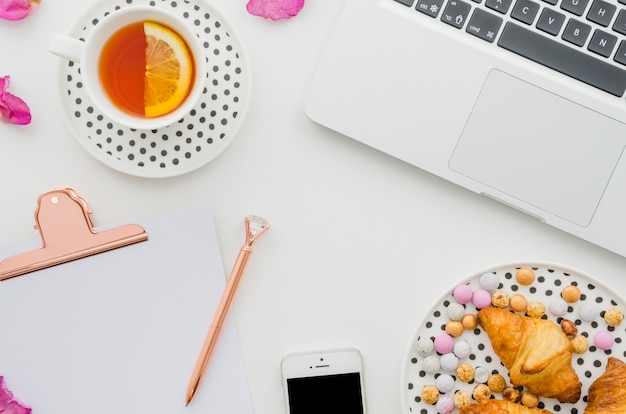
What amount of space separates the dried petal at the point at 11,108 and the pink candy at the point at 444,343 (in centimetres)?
50

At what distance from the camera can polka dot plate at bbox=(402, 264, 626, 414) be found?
0.70m

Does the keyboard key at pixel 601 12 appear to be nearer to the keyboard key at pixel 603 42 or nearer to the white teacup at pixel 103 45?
the keyboard key at pixel 603 42

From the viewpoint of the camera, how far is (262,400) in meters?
0.72

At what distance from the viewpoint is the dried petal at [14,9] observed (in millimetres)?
690

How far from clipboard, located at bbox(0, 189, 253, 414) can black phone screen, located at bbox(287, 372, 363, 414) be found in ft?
0.18

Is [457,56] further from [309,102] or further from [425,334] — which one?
[425,334]

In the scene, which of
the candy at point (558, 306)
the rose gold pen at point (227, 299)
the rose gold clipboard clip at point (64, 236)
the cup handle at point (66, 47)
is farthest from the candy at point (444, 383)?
the cup handle at point (66, 47)

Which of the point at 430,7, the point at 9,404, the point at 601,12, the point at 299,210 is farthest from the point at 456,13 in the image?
the point at 9,404

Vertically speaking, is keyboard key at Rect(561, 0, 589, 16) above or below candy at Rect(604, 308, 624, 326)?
above

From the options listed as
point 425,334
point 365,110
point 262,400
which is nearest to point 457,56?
point 365,110

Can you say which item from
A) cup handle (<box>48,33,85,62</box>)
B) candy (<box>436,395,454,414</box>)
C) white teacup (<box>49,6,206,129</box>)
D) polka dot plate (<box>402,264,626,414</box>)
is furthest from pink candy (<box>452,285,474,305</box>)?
cup handle (<box>48,33,85,62</box>)

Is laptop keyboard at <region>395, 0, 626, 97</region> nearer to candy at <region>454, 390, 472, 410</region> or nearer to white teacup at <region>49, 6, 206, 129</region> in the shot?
white teacup at <region>49, 6, 206, 129</region>

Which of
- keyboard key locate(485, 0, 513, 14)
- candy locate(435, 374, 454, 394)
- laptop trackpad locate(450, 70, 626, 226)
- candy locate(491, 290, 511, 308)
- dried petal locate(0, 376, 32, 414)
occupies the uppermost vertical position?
keyboard key locate(485, 0, 513, 14)

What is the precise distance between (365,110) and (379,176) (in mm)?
79
